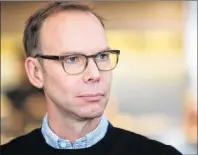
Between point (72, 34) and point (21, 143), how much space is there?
375 millimetres

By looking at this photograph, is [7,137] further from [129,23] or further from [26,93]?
[129,23]

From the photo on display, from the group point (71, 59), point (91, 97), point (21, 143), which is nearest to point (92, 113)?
point (91, 97)

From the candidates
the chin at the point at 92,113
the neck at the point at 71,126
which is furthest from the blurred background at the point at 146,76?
the chin at the point at 92,113

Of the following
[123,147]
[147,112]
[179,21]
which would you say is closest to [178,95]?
[147,112]

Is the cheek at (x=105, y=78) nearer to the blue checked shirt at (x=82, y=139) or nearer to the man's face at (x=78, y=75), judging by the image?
the man's face at (x=78, y=75)

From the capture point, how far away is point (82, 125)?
1087 millimetres

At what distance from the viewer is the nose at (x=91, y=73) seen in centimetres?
100

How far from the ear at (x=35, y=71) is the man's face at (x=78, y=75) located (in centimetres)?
2

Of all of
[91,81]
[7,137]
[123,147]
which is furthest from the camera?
[7,137]

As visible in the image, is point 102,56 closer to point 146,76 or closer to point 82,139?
point 82,139

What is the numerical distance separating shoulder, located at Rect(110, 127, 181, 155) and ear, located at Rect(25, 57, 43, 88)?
0.26 metres

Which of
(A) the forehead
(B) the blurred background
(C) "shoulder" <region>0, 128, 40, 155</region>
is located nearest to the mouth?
(A) the forehead

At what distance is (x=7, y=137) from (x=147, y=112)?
48 cm

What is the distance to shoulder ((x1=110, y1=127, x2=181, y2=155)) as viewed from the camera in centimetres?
110
